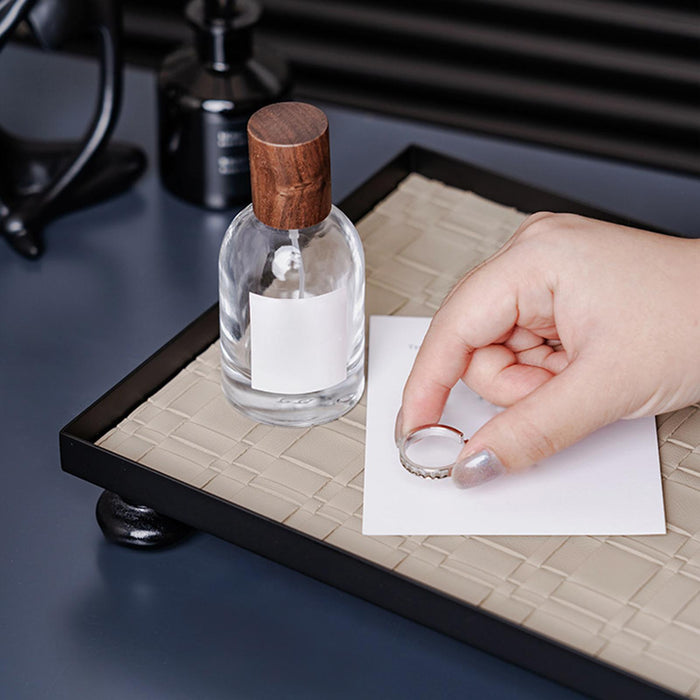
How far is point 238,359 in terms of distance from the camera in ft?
2.21

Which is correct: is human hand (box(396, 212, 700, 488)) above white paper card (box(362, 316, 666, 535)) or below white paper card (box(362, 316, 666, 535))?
above

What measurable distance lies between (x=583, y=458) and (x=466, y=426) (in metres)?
0.07

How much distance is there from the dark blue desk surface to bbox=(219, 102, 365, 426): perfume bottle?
0.11 metres

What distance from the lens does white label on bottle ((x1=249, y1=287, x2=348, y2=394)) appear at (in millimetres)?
636

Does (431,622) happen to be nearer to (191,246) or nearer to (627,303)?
(627,303)

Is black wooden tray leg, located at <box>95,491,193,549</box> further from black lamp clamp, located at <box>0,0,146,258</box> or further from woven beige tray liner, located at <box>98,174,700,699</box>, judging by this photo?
black lamp clamp, located at <box>0,0,146,258</box>

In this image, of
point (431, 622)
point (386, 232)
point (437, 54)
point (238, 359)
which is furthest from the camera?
point (437, 54)

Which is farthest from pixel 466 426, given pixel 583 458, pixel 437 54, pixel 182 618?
pixel 437 54

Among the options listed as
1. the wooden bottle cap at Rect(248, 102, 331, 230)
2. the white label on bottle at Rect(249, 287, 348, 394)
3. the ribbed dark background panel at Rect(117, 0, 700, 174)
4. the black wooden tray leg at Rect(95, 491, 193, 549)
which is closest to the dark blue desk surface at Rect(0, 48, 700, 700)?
the black wooden tray leg at Rect(95, 491, 193, 549)

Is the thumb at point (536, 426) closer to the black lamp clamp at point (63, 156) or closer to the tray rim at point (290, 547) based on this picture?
the tray rim at point (290, 547)

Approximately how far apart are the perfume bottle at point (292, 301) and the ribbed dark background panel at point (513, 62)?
2.49 feet

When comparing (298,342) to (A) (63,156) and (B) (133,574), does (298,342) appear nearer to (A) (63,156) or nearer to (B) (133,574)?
(B) (133,574)

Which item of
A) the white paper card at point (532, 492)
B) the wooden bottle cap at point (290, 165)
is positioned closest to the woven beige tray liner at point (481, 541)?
the white paper card at point (532, 492)

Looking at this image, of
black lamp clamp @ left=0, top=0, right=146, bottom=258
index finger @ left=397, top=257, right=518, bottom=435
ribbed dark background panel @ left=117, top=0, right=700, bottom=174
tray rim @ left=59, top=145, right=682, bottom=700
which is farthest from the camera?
ribbed dark background panel @ left=117, top=0, right=700, bottom=174
